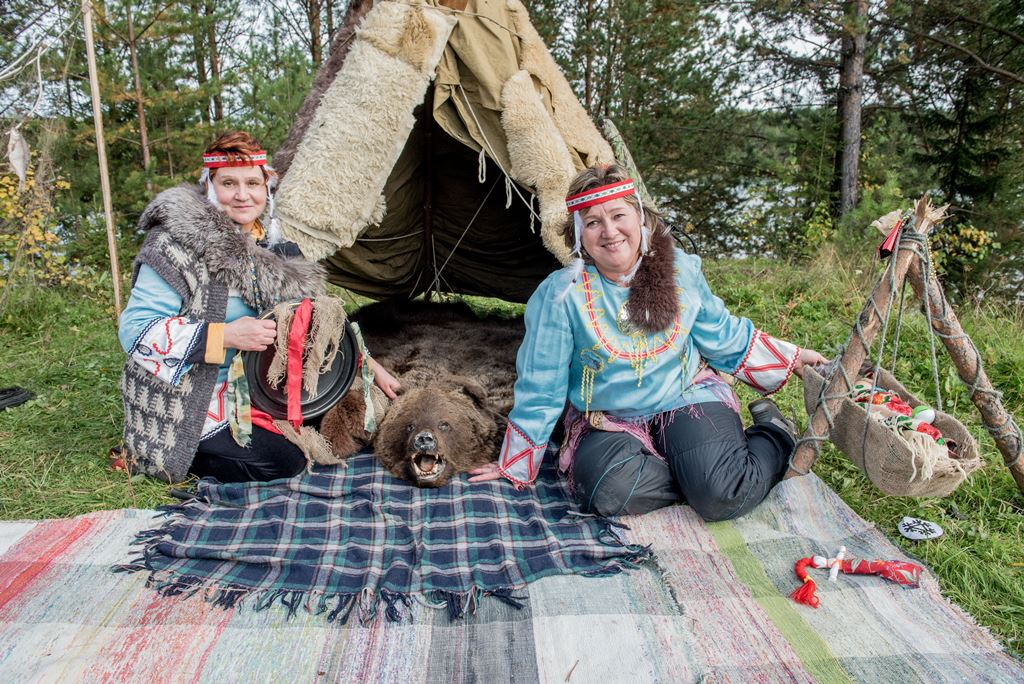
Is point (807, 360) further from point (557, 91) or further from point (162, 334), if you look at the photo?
point (162, 334)

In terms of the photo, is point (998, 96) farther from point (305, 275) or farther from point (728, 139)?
point (305, 275)

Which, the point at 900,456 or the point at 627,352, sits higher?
the point at 627,352

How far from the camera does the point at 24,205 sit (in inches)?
249

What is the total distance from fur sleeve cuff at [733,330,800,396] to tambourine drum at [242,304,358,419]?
176 cm

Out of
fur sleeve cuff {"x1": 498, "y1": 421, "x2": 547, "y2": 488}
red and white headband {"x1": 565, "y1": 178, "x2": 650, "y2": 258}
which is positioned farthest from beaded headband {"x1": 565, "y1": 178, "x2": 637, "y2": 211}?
fur sleeve cuff {"x1": 498, "y1": 421, "x2": 547, "y2": 488}

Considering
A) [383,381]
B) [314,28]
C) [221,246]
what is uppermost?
[314,28]

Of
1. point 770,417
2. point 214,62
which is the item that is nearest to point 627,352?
point 770,417

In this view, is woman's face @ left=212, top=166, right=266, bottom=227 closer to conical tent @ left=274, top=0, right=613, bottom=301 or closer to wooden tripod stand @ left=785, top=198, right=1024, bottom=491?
conical tent @ left=274, top=0, right=613, bottom=301

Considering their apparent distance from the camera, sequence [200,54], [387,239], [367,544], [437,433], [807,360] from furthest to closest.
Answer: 1. [200,54]
2. [387,239]
3. [437,433]
4. [807,360]
5. [367,544]

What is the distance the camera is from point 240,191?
9.32 ft

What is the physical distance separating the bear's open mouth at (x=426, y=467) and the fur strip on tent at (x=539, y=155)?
1.21 m

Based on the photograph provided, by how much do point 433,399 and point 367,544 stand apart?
1078 mm

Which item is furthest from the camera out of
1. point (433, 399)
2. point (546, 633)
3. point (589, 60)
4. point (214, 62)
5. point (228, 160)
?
point (589, 60)


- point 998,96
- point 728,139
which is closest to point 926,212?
point 998,96
